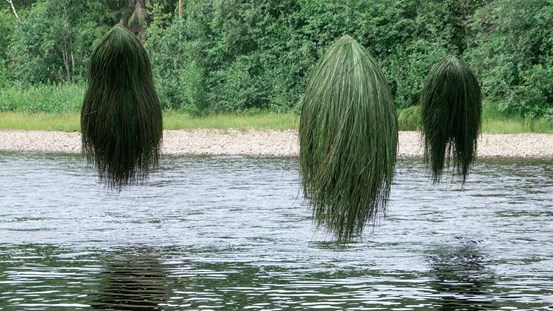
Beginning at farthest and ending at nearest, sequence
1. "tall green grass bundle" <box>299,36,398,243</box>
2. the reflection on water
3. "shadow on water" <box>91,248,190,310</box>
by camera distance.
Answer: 1. the reflection on water
2. "shadow on water" <box>91,248,190,310</box>
3. "tall green grass bundle" <box>299,36,398,243</box>

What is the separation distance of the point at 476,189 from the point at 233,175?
7.21 metres

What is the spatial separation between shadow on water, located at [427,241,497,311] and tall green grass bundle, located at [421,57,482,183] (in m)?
1.61

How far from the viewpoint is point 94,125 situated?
17219mm

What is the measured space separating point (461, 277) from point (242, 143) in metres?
24.0

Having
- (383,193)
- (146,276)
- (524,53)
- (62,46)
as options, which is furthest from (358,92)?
(62,46)

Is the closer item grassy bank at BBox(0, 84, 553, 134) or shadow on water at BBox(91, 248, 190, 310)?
shadow on water at BBox(91, 248, 190, 310)

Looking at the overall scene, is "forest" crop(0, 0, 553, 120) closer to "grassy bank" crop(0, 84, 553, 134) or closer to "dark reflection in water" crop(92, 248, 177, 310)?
"grassy bank" crop(0, 84, 553, 134)

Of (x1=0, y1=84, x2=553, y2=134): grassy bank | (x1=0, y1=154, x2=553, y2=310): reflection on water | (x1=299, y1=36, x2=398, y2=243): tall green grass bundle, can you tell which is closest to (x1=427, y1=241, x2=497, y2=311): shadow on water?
(x1=0, y1=154, x2=553, y2=310): reflection on water

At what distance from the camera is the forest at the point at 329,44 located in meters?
41.2

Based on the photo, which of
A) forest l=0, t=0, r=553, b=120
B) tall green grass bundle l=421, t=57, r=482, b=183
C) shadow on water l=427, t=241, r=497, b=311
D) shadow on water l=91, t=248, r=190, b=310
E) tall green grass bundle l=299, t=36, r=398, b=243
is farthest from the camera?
forest l=0, t=0, r=553, b=120

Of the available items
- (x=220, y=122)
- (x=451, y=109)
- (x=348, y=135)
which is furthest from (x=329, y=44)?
(x=348, y=135)

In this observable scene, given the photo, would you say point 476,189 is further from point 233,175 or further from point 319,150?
point 319,150

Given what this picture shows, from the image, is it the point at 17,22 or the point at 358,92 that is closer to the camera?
the point at 358,92

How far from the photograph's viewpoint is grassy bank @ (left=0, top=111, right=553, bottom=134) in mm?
40375
